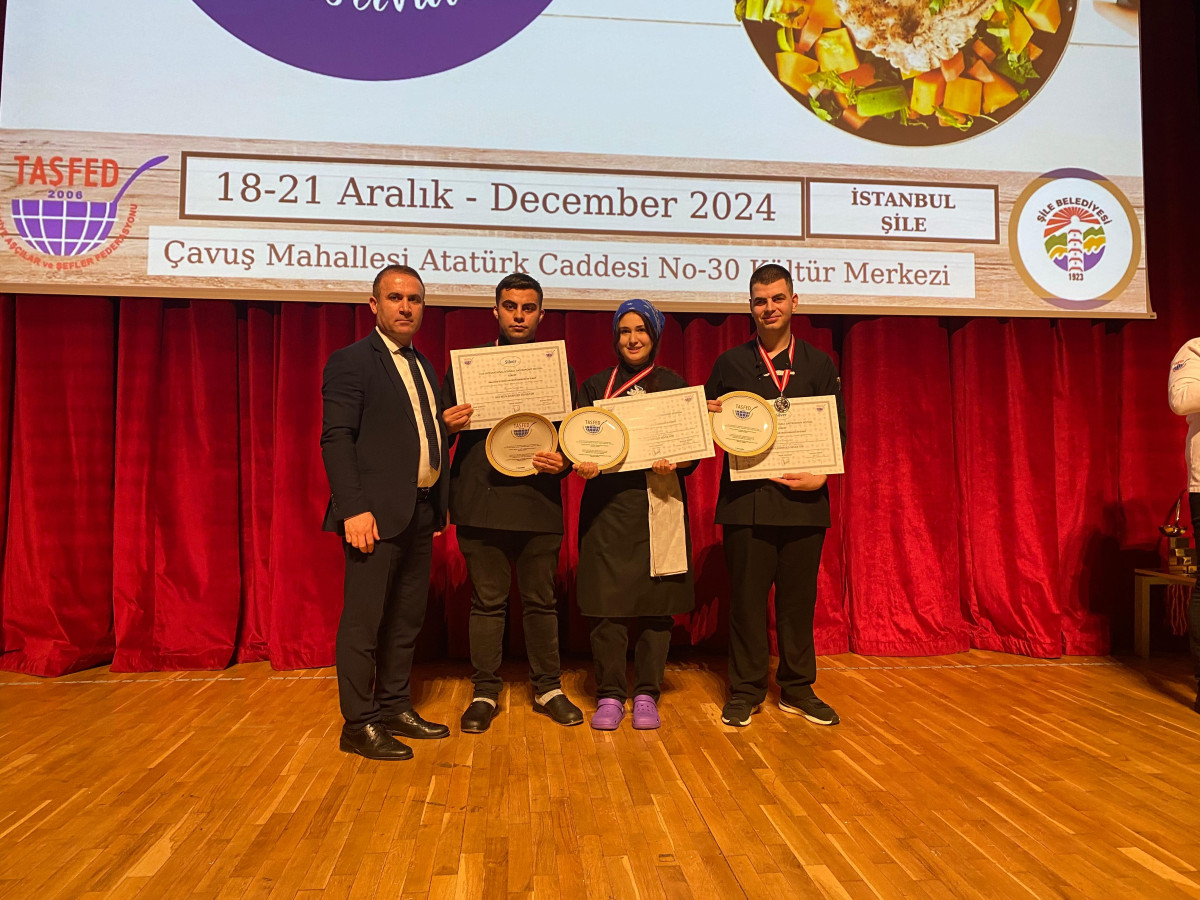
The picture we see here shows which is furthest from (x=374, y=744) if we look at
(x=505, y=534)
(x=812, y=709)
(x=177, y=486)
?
(x=177, y=486)

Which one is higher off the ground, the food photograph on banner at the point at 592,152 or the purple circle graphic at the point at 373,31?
the purple circle graphic at the point at 373,31

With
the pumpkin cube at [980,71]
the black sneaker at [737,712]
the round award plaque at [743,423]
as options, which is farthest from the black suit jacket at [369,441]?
the pumpkin cube at [980,71]

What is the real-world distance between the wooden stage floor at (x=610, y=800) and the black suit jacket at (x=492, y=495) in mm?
657

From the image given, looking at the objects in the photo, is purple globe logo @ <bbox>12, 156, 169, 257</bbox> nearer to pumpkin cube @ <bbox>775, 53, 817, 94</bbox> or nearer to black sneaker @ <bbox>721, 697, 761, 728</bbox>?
pumpkin cube @ <bbox>775, 53, 817, 94</bbox>

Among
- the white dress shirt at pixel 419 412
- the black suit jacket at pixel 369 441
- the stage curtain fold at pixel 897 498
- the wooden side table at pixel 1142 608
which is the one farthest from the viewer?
the stage curtain fold at pixel 897 498

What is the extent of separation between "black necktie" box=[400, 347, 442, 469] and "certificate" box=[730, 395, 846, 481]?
3.04ft

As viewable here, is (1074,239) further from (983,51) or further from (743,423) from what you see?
(743,423)

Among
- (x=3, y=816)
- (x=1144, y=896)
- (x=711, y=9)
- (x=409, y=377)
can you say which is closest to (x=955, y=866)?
(x=1144, y=896)

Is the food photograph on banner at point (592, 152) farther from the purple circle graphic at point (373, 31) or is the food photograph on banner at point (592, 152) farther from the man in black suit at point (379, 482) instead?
the man in black suit at point (379, 482)

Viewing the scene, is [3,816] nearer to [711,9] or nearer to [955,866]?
[955,866]

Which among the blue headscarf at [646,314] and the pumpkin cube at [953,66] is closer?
the blue headscarf at [646,314]

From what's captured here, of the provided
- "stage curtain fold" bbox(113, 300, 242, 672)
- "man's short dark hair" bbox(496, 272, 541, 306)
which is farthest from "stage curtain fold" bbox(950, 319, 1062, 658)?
"stage curtain fold" bbox(113, 300, 242, 672)

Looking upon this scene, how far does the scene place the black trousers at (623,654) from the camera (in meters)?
2.49

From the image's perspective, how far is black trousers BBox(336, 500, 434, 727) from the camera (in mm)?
2152
